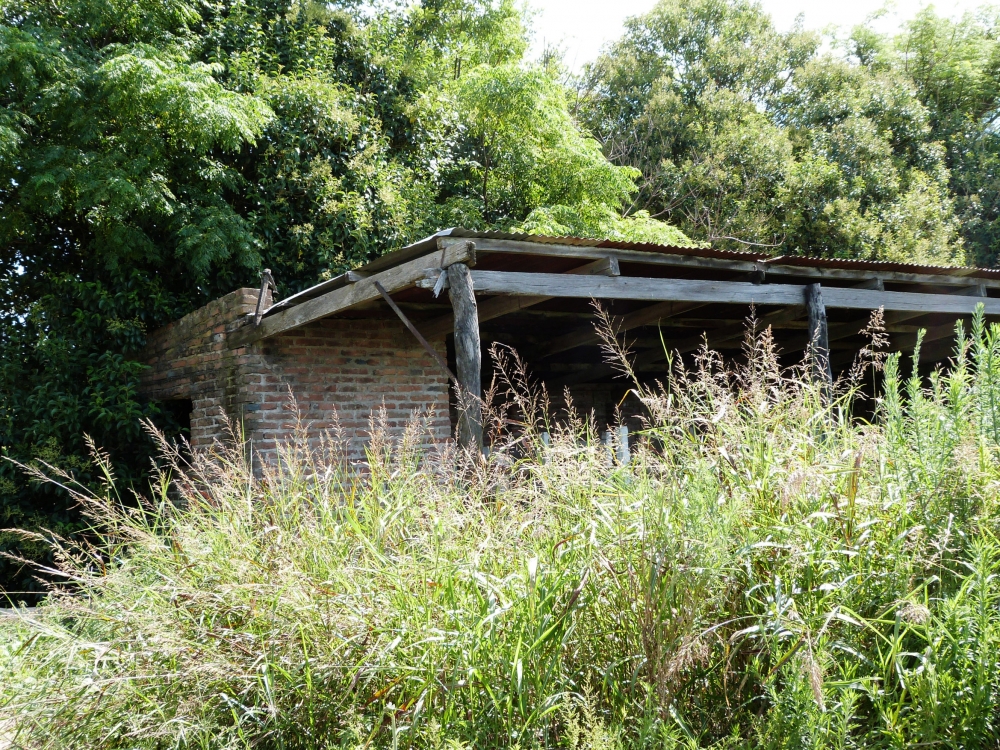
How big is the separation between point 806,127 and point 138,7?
49.5 ft

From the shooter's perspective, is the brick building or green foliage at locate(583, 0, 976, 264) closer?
the brick building

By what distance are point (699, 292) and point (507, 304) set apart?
1575 millimetres

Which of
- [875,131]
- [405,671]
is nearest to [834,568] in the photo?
[405,671]

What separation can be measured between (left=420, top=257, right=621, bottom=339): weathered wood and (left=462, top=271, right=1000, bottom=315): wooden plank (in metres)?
0.12

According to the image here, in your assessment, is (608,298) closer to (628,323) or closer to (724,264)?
(724,264)

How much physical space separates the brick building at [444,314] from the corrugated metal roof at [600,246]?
2 centimetres

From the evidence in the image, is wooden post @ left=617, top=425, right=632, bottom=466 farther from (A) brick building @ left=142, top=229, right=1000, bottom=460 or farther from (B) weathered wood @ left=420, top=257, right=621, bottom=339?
(B) weathered wood @ left=420, top=257, right=621, bottom=339

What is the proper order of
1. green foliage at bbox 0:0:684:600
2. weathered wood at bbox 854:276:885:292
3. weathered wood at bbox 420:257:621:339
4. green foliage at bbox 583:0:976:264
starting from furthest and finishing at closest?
1. green foliage at bbox 583:0:976:264
2. green foliage at bbox 0:0:684:600
3. weathered wood at bbox 854:276:885:292
4. weathered wood at bbox 420:257:621:339

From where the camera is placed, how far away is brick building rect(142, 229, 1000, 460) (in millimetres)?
5820

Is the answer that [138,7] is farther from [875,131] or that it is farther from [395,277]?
[875,131]

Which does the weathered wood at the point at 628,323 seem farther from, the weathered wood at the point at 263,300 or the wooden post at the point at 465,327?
the weathered wood at the point at 263,300

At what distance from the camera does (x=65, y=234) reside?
9.52 m

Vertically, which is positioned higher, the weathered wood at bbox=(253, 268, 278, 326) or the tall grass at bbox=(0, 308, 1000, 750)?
the weathered wood at bbox=(253, 268, 278, 326)

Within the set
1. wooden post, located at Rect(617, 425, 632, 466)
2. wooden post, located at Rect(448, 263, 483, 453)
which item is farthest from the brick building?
wooden post, located at Rect(617, 425, 632, 466)
